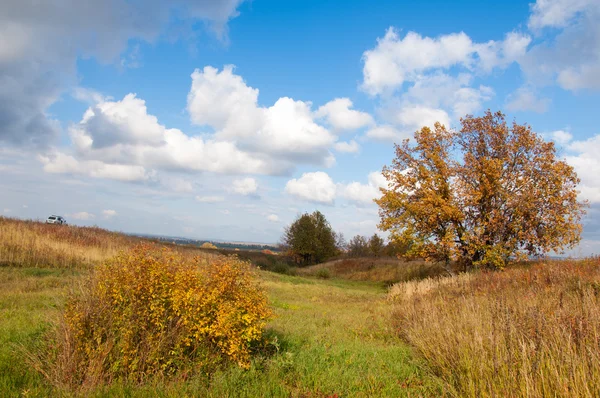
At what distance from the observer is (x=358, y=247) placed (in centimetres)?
7044

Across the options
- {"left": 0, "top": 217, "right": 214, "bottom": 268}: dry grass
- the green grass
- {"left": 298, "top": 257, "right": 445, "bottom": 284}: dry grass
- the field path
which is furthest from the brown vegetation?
{"left": 298, "top": 257, "right": 445, "bottom": 284}: dry grass

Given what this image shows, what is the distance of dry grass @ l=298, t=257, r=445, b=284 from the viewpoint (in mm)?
27625

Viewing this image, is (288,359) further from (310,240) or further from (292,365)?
(310,240)

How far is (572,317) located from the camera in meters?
5.42

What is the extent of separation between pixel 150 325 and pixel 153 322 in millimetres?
73

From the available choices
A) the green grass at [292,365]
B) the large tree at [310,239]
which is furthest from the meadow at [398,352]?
the large tree at [310,239]

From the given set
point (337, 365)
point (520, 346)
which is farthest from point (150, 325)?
point (520, 346)

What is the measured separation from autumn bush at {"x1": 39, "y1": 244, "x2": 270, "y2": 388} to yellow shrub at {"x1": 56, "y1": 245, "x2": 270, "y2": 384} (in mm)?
11

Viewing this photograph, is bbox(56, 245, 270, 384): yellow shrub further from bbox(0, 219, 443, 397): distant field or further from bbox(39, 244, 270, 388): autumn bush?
bbox(0, 219, 443, 397): distant field

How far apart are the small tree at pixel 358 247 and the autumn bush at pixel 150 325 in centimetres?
6169

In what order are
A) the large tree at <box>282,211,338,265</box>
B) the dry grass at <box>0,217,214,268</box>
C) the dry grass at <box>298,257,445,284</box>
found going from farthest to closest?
the large tree at <box>282,211,338,265</box> < the dry grass at <box>298,257,445,284</box> < the dry grass at <box>0,217,214,268</box>

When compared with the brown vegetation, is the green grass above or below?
below

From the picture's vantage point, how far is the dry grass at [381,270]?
27.6 metres

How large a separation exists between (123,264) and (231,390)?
224cm
